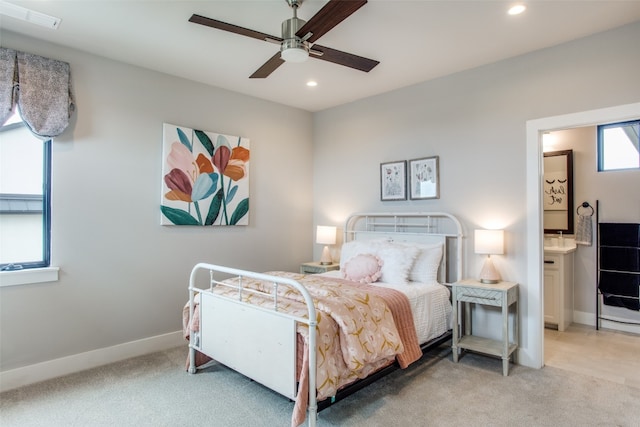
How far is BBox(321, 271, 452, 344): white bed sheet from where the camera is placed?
10.1 ft

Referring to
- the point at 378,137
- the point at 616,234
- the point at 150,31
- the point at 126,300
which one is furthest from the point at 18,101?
the point at 616,234

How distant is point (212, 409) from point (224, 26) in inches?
99.7

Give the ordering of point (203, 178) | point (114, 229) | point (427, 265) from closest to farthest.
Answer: point (114, 229)
point (427, 265)
point (203, 178)

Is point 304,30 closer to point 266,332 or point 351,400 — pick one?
point 266,332

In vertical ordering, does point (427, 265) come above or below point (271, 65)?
below

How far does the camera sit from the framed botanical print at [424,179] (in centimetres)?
389

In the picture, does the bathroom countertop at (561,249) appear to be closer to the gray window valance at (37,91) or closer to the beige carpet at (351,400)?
the beige carpet at (351,400)

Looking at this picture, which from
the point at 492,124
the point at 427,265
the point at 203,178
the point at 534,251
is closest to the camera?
the point at 534,251

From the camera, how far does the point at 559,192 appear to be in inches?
185

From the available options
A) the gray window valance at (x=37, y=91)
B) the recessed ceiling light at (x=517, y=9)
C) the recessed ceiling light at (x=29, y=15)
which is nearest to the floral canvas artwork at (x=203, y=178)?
the gray window valance at (x=37, y=91)

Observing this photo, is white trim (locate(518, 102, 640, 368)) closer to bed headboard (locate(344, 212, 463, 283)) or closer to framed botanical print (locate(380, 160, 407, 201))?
bed headboard (locate(344, 212, 463, 283))

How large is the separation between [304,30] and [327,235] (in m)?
2.78

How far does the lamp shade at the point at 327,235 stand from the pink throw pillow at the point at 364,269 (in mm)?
890

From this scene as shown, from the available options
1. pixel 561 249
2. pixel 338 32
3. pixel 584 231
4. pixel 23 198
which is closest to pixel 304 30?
pixel 338 32
